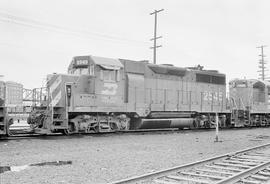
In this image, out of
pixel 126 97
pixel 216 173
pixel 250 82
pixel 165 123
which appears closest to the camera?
pixel 216 173

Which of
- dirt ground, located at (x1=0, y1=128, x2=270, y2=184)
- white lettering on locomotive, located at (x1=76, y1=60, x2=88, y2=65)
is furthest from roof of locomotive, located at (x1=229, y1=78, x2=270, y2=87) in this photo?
white lettering on locomotive, located at (x1=76, y1=60, x2=88, y2=65)

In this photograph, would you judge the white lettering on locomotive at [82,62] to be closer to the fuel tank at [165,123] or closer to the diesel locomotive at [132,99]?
the diesel locomotive at [132,99]

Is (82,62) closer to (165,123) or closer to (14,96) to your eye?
(14,96)

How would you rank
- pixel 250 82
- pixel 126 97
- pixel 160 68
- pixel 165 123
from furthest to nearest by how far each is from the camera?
pixel 250 82 < pixel 160 68 < pixel 165 123 < pixel 126 97

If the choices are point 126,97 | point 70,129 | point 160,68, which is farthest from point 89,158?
point 160,68

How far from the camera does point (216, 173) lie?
6.19 m

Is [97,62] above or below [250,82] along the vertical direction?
above

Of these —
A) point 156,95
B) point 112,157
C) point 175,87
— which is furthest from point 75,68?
point 112,157

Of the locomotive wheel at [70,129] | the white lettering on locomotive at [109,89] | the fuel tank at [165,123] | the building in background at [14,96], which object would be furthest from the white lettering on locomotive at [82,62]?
the fuel tank at [165,123]

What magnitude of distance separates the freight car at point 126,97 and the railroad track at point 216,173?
258 inches

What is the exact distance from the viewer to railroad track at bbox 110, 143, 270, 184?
5486mm

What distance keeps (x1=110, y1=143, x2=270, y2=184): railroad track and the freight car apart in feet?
21.5

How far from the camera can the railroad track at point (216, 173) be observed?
549 cm

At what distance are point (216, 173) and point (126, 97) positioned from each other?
8.67 meters
